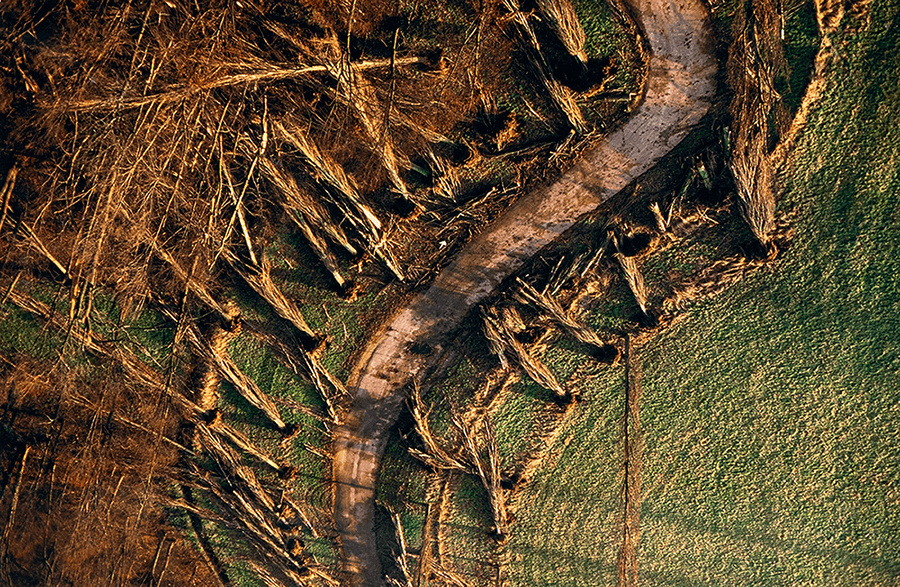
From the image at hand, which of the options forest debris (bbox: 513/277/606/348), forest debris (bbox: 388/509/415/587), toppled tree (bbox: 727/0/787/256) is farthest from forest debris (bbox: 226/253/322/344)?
toppled tree (bbox: 727/0/787/256)

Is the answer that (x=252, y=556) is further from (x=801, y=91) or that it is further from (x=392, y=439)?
(x=801, y=91)

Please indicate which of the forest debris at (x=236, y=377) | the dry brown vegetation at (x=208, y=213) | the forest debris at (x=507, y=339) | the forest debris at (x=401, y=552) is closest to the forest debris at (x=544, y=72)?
the dry brown vegetation at (x=208, y=213)

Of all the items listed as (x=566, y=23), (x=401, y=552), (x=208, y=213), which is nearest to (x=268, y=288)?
(x=208, y=213)

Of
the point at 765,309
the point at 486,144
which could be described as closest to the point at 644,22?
the point at 486,144

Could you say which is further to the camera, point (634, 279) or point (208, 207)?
point (208, 207)

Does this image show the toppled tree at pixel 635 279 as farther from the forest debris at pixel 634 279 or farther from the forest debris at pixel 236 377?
the forest debris at pixel 236 377

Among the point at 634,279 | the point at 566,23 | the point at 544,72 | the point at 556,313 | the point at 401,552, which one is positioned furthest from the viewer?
the point at 401,552

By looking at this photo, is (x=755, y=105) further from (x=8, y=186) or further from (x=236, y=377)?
(x=8, y=186)

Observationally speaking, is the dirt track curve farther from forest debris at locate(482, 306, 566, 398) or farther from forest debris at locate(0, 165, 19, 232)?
forest debris at locate(0, 165, 19, 232)
